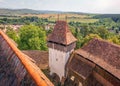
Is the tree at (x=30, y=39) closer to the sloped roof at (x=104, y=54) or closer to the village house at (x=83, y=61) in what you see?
the village house at (x=83, y=61)

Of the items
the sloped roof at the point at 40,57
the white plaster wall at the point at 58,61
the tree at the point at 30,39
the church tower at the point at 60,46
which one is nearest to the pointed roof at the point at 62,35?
the church tower at the point at 60,46

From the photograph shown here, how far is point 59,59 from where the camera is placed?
111ft

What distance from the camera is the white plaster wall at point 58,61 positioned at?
32.8 metres

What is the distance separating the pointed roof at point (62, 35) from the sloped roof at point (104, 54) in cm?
290

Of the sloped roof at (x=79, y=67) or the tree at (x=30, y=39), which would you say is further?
the tree at (x=30, y=39)

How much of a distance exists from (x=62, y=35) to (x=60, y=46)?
6.10ft

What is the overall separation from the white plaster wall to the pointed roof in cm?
196

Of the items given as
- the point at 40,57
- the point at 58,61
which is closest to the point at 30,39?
the point at 40,57

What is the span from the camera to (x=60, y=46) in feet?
107

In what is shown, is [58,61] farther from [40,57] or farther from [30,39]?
[30,39]

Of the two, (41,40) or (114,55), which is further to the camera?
(41,40)

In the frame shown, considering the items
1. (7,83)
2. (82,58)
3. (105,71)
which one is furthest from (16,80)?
(82,58)

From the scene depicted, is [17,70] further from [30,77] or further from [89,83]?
[89,83]

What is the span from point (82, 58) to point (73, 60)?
2.23m
